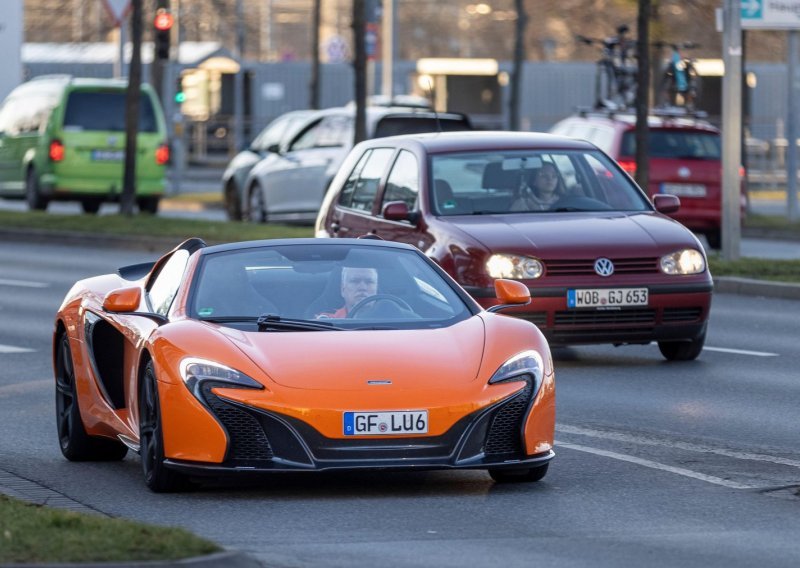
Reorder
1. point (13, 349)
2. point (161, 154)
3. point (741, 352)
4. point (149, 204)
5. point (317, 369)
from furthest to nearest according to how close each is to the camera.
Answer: point (149, 204), point (161, 154), point (13, 349), point (741, 352), point (317, 369)

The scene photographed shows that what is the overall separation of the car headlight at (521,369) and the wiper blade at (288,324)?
0.75 meters

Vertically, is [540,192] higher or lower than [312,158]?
higher

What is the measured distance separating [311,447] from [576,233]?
5787 mm

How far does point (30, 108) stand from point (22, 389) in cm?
2022

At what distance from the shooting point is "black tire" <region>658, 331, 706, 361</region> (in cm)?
1388

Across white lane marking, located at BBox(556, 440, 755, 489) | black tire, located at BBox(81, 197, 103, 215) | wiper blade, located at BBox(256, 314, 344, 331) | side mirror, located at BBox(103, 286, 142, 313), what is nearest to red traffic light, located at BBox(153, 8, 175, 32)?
black tire, located at BBox(81, 197, 103, 215)

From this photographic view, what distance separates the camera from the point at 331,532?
752 cm

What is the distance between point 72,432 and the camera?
9836 mm

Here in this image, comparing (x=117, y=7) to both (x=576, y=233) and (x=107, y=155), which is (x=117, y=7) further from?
(x=576, y=233)

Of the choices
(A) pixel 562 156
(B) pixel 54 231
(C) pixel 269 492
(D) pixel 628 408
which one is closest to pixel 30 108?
(B) pixel 54 231

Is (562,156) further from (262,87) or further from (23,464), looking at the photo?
(262,87)

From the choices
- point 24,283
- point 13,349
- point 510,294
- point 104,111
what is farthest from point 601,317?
point 104,111

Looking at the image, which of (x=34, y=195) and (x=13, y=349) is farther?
(x=34, y=195)

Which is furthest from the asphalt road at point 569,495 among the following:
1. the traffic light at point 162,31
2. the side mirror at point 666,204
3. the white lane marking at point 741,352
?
the traffic light at point 162,31
